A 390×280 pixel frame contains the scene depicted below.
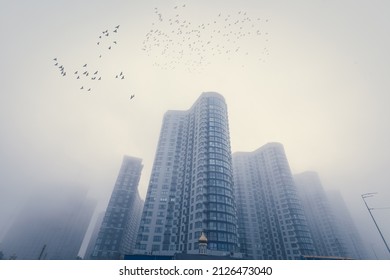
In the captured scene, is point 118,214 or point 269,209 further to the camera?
point 118,214

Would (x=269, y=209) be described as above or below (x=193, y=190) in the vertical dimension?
above

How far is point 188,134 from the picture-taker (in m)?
96.9

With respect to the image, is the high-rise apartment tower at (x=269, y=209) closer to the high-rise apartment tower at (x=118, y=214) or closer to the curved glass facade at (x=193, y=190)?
the curved glass facade at (x=193, y=190)

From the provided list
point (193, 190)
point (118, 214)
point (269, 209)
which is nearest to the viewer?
point (193, 190)

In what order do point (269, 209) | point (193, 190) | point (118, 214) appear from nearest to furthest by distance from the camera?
point (193, 190) → point (269, 209) → point (118, 214)

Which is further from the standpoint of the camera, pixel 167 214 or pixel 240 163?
pixel 240 163

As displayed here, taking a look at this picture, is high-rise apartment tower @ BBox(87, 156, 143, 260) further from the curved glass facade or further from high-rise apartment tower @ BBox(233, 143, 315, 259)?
high-rise apartment tower @ BBox(233, 143, 315, 259)

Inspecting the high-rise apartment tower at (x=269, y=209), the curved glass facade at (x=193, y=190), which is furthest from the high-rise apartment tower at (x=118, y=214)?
the high-rise apartment tower at (x=269, y=209)

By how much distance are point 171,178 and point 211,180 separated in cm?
2343

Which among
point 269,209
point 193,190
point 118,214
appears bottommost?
point 193,190

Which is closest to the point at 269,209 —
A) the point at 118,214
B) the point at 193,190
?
the point at 193,190

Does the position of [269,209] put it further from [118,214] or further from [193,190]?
[118,214]
